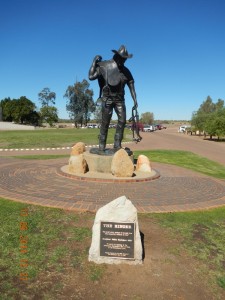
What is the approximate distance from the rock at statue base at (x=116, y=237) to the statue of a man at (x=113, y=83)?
516cm

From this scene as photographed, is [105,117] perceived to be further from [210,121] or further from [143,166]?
[210,121]

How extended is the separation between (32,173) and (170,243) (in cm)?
504

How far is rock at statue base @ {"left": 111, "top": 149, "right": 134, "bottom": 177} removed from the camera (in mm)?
7516

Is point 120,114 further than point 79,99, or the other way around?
point 79,99

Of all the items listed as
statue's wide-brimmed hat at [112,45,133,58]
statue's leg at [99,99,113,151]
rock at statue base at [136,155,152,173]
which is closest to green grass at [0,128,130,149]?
statue's leg at [99,99,113,151]


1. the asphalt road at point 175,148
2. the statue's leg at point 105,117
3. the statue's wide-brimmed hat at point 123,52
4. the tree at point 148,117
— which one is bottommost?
the asphalt road at point 175,148

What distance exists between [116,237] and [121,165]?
4.15m

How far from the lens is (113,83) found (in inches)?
316

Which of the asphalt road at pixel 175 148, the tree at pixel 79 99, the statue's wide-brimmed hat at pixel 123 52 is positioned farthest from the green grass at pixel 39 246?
the tree at pixel 79 99

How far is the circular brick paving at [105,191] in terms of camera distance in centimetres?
548

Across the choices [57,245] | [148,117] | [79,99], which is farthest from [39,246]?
[148,117]

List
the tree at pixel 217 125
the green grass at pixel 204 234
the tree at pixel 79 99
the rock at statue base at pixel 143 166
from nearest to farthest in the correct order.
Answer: the green grass at pixel 204 234 < the rock at statue base at pixel 143 166 < the tree at pixel 217 125 < the tree at pixel 79 99

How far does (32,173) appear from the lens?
7961 mm

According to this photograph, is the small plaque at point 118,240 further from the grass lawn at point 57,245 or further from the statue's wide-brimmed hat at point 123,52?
the statue's wide-brimmed hat at point 123,52
